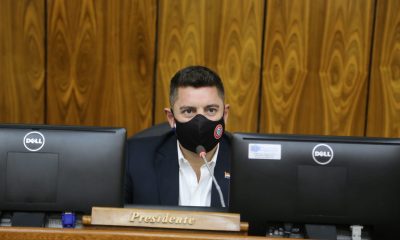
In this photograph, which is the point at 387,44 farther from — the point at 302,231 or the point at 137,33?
the point at 302,231

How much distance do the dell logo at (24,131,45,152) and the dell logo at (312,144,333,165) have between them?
0.67 metres

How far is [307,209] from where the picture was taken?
1.44 meters

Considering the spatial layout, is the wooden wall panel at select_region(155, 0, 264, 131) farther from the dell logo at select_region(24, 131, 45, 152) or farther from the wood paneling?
the dell logo at select_region(24, 131, 45, 152)

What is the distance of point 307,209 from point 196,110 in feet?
2.14

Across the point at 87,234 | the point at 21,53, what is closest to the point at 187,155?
the point at 87,234

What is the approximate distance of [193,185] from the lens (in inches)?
80.9

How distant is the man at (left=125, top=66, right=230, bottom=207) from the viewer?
1923 mm

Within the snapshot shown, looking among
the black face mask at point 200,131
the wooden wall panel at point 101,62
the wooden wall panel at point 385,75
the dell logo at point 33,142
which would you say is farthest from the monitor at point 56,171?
the wooden wall panel at point 385,75

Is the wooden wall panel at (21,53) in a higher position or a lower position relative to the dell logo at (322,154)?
higher

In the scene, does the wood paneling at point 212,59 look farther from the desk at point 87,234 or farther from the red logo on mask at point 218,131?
the desk at point 87,234

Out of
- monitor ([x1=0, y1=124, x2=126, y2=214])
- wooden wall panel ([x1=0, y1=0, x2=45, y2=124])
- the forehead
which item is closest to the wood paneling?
wooden wall panel ([x1=0, y1=0, x2=45, y2=124])

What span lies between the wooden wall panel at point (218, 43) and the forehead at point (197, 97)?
4.06 feet

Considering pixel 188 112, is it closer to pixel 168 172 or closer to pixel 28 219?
pixel 168 172

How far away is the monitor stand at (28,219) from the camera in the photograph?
143 centimetres
